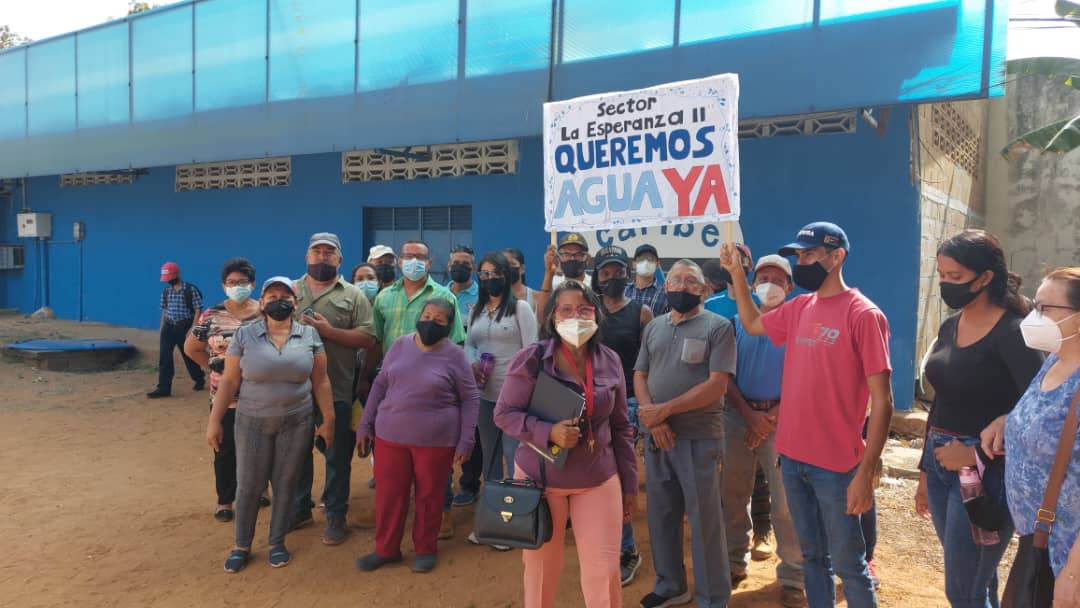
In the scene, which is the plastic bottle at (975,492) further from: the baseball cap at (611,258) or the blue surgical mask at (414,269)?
the blue surgical mask at (414,269)

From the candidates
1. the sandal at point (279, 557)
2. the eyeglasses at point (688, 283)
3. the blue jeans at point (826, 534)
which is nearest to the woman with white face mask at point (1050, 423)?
the blue jeans at point (826, 534)

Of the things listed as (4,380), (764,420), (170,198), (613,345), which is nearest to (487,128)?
(613,345)

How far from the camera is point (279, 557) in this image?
442 centimetres

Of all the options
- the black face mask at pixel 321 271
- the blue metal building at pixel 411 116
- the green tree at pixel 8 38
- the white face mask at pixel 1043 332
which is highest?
the green tree at pixel 8 38

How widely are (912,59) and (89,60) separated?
564 inches

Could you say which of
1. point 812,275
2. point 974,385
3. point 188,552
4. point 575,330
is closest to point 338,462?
point 188,552

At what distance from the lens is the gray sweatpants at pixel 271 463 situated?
4234mm

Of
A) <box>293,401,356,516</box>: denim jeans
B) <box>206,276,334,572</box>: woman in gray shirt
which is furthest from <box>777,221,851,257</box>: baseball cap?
<box>293,401,356,516</box>: denim jeans

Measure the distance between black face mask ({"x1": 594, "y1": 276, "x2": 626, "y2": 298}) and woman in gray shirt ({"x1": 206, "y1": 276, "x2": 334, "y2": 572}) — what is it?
1.79 m

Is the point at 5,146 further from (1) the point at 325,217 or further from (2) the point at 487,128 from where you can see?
(2) the point at 487,128

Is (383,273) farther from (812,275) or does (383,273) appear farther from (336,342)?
(812,275)

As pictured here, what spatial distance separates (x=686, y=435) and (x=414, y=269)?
2369 millimetres

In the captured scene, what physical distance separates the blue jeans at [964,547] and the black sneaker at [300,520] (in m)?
4.01

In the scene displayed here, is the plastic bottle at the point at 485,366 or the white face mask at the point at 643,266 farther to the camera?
the white face mask at the point at 643,266
